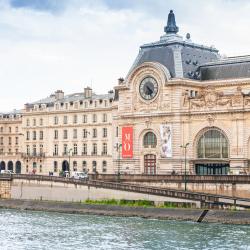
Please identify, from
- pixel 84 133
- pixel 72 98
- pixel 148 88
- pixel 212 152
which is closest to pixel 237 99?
pixel 212 152

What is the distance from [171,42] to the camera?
94.1 meters

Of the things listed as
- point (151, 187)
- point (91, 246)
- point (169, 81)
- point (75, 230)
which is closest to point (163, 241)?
point (91, 246)

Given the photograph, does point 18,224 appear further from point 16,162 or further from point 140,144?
point 16,162

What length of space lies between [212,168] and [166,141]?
6.13m

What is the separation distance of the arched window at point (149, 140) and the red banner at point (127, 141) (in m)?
1.74

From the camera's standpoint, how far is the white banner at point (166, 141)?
294ft

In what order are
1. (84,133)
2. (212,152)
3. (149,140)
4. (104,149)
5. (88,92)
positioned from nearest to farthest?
1. (212,152)
2. (149,140)
3. (104,149)
4. (84,133)
5. (88,92)

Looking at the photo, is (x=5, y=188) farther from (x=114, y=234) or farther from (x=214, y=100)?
(x=114, y=234)

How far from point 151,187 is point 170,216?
6.92 metres

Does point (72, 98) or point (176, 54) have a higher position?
point (176, 54)

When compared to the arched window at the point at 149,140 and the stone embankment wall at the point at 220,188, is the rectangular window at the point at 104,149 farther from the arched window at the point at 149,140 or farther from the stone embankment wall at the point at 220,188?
the stone embankment wall at the point at 220,188

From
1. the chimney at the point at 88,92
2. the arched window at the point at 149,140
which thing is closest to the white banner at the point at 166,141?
the arched window at the point at 149,140

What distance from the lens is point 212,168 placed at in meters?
86.9

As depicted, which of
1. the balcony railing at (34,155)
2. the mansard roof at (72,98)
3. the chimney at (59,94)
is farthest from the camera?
the chimney at (59,94)
